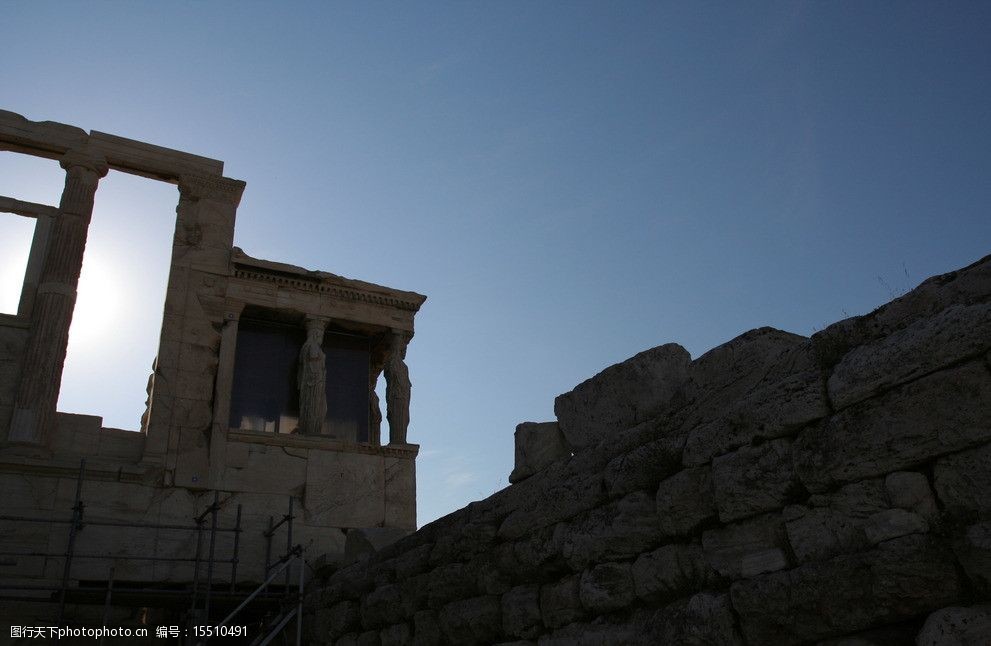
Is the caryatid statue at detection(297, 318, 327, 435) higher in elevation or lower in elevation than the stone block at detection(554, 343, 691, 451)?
higher

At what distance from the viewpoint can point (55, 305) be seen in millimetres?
12750

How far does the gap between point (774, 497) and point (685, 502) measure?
63 centimetres

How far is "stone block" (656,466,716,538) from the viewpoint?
14.3ft

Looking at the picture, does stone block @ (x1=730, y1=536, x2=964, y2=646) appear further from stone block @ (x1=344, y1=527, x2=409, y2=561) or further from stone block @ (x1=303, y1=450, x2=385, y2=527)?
stone block @ (x1=303, y1=450, x2=385, y2=527)

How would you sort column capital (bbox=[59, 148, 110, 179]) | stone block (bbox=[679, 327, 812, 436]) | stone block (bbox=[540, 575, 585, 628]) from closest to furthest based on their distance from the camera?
stone block (bbox=[679, 327, 812, 436]) → stone block (bbox=[540, 575, 585, 628]) → column capital (bbox=[59, 148, 110, 179])

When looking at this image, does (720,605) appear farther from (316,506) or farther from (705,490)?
(316,506)

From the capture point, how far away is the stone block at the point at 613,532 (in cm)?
477

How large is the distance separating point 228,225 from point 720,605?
41.0 ft

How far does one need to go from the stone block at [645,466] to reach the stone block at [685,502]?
12 centimetres

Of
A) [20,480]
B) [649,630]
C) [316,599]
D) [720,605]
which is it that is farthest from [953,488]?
[20,480]

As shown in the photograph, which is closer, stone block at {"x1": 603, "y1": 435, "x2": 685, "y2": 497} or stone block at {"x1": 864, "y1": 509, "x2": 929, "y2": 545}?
stone block at {"x1": 864, "y1": 509, "x2": 929, "y2": 545}

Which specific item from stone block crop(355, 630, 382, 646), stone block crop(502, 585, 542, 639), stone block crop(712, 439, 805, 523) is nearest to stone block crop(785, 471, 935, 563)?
stone block crop(712, 439, 805, 523)

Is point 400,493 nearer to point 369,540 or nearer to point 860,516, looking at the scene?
point 369,540

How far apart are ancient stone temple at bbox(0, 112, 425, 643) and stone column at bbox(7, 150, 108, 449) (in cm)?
2
